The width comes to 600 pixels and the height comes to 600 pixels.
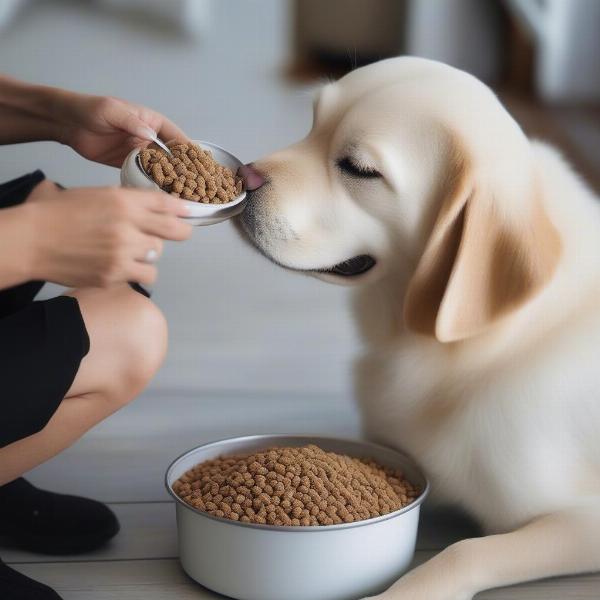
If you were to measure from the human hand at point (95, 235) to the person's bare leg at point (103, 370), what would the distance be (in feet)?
0.79

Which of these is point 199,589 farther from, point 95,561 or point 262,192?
point 262,192

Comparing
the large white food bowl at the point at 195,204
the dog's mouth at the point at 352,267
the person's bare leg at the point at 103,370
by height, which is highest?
the large white food bowl at the point at 195,204

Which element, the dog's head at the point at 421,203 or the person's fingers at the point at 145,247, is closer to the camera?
the person's fingers at the point at 145,247

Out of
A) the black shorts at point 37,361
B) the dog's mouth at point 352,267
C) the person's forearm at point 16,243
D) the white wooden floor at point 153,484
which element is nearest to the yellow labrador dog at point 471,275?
the dog's mouth at point 352,267

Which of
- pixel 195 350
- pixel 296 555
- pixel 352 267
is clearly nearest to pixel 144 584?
pixel 296 555

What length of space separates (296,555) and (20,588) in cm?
32

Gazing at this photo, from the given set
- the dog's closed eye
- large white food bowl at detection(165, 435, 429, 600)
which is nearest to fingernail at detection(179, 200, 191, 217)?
the dog's closed eye

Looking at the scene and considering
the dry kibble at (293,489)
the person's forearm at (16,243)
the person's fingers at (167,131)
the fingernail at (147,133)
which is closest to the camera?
the person's forearm at (16,243)

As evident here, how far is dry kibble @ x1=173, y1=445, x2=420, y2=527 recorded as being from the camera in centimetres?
125

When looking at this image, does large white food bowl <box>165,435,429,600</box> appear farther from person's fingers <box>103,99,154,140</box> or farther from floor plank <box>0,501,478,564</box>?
person's fingers <box>103,99,154,140</box>

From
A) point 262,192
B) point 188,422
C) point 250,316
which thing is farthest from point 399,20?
point 262,192

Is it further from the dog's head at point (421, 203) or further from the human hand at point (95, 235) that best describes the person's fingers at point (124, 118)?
the human hand at point (95, 235)

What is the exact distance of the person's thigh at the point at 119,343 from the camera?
4.17 feet

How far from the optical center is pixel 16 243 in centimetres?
102
